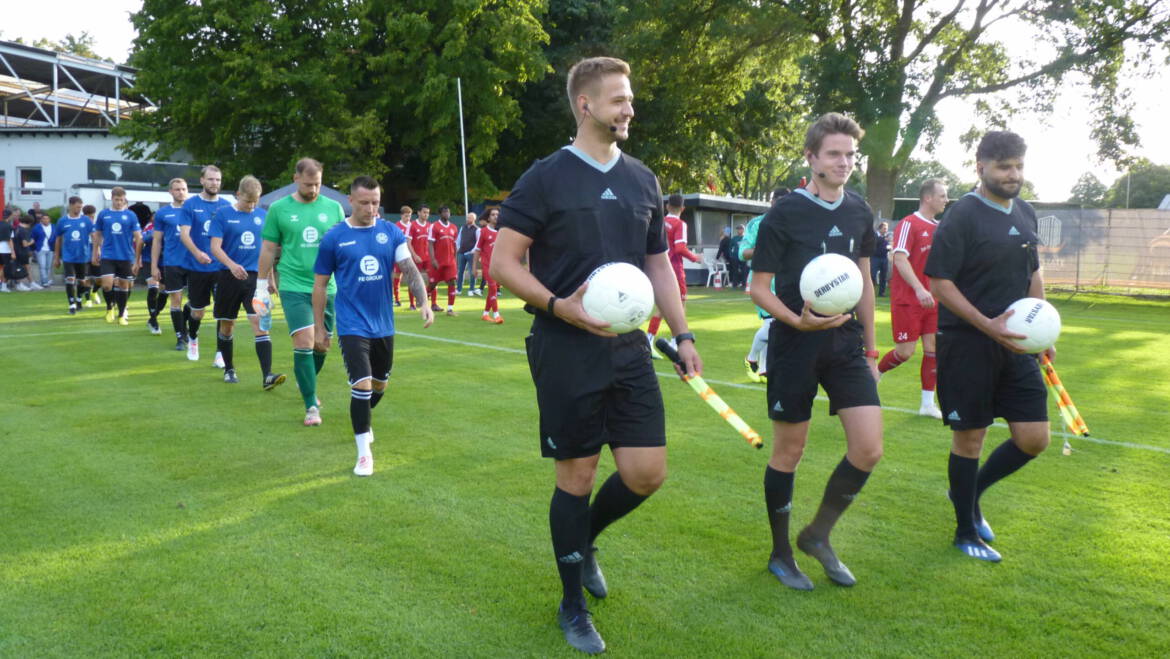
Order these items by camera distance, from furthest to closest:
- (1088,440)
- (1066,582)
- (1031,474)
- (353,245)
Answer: (1088,440)
(353,245)
(1031,474)
(1066,582)

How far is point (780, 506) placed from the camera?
420 centimetres

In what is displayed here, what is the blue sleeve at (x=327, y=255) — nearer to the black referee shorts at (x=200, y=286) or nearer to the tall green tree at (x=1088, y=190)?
the black referee shorts at (x=200, y=286)

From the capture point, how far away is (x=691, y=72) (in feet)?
101

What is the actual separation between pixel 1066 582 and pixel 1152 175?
101 m

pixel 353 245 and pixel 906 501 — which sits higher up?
pixel 353 245

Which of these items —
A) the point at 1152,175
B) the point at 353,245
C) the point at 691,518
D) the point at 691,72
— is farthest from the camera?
the point at 1152,175

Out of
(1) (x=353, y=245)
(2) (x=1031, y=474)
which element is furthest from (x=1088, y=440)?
(1) (x=353, y=245)

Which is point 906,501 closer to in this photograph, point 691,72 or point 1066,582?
point 1066,582

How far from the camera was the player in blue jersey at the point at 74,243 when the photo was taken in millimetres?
17125

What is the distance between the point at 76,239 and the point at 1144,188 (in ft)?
322

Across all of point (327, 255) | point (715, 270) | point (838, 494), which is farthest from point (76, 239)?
point (715, 270)

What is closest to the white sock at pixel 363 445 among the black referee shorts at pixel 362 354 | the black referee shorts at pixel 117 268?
the black referee shorts at pixel 362 354

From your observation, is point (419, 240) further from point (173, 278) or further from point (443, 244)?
point (173, 278)

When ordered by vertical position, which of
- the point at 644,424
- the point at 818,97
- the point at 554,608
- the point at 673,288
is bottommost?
the point at 554,608
